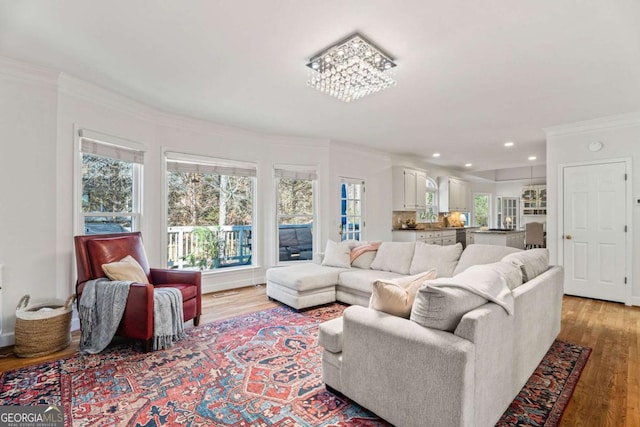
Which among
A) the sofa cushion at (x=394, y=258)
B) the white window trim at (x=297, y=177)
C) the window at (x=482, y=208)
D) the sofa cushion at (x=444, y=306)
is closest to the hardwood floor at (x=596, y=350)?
the white window trim at (x=297, y=177)

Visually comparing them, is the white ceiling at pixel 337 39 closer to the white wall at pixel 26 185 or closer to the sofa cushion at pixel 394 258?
the white wall at pixel 26 185

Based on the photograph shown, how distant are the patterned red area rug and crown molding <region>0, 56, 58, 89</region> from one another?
8.22 feet

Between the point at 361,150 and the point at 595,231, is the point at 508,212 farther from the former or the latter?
the point at 361,150

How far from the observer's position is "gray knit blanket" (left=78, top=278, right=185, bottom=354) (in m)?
2.71

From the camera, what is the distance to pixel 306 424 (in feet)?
5.84

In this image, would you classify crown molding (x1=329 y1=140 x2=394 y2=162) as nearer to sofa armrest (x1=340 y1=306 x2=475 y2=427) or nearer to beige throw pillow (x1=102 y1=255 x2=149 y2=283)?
beige throw pillow (x1=102 y1=255 x2=149 y2=283)

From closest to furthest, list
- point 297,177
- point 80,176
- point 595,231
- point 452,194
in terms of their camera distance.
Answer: point 80,176 → point 595,231 → point 297,177 → point 452,194

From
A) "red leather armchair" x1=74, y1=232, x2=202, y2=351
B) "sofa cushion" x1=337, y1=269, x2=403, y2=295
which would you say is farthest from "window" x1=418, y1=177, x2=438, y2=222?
"red leather armchair" x1=74, y1=232, x2=202, y2=351

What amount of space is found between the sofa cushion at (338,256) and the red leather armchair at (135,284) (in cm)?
177

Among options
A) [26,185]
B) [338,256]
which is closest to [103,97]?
[26,185]

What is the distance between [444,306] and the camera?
1.58 meters

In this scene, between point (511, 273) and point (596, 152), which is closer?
point (511, 273)

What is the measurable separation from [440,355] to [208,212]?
4198mm

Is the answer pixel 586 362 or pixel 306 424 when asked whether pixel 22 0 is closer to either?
pixel 306 424
